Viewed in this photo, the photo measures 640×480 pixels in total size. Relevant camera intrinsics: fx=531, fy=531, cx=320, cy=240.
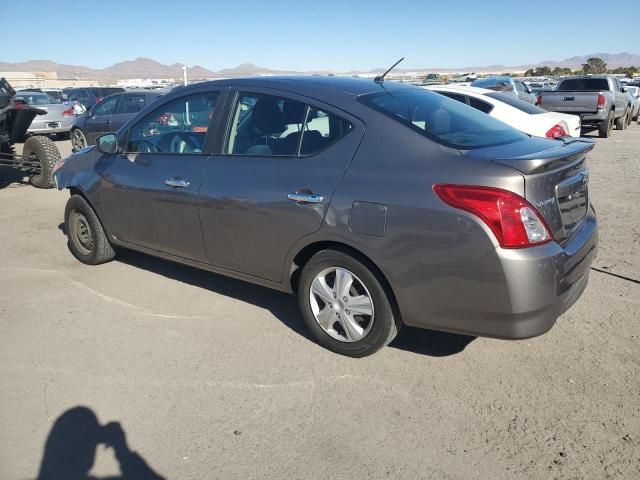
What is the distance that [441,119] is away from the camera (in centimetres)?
348

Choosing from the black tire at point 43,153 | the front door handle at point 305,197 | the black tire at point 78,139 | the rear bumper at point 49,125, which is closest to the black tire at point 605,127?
the black tire at point 43,153

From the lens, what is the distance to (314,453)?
2.57 m

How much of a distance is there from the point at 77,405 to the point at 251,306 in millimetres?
1546

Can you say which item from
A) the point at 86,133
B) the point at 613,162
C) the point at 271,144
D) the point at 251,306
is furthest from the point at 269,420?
the point at 86,133

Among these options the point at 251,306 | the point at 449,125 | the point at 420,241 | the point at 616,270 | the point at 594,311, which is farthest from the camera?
the point at 616,270

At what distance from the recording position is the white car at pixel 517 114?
839cm

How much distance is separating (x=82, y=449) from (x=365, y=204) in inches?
76.0

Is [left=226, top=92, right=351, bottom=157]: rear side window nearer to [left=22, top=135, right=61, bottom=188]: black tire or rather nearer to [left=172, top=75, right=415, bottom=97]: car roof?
[left=172, top=75, right=415, bottom=97]: car roof

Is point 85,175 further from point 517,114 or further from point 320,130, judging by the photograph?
point 517,114

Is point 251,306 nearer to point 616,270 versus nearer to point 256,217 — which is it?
point 256,217

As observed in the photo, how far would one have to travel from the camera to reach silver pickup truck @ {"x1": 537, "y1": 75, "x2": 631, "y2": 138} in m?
15.3

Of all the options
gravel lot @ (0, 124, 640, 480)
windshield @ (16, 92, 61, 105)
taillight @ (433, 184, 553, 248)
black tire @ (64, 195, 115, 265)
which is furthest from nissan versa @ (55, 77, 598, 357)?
windshield @ (16, 92, 61, 105)

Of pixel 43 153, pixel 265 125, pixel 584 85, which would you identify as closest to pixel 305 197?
pixel 265 125

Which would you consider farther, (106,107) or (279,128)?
(106,107)
